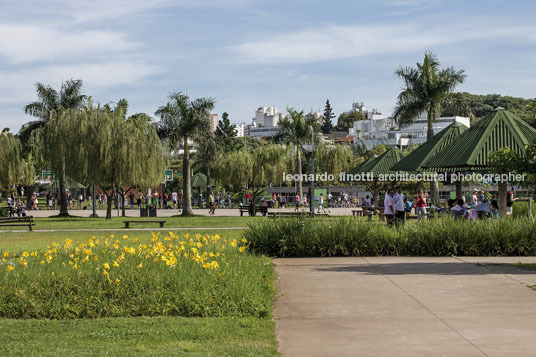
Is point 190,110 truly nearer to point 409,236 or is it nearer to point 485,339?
point 409,236

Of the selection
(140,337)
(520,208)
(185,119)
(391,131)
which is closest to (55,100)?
(185,119)

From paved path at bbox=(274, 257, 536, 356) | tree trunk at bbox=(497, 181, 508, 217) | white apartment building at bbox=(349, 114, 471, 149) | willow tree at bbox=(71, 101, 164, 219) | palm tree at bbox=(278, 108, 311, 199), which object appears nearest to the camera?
paved path at bbox=(274, 257, 536, 356)

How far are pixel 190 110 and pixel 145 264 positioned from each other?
114 ft

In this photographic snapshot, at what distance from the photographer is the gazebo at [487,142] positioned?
19927 mm

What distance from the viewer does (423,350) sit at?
6633mm

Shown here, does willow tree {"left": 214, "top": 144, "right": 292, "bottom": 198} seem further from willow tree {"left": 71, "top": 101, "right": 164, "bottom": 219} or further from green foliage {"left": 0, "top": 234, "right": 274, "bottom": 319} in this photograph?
green foliage {"left": 0, "top": 234, "right": 274, "bottom": 319}

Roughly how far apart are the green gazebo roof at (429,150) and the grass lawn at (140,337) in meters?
17.6

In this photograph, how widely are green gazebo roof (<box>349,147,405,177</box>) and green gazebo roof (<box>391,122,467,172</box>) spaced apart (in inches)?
248

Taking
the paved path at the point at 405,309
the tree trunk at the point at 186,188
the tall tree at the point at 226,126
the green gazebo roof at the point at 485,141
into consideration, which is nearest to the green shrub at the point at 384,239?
the paved path at the point at 405,309

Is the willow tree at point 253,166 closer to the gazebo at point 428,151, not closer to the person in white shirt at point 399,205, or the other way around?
the gazebo at point 428,151

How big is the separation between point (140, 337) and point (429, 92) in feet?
136

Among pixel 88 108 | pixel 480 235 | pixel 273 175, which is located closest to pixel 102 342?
pixel 480 235

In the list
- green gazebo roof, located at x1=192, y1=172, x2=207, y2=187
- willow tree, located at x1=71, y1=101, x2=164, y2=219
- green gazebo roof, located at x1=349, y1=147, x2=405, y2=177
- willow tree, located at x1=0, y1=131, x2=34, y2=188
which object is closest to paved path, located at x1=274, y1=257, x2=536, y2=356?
green gazebo roof, located at x1=349, y1=147, x2=405, y2=177

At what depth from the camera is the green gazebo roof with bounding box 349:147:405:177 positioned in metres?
33.7
